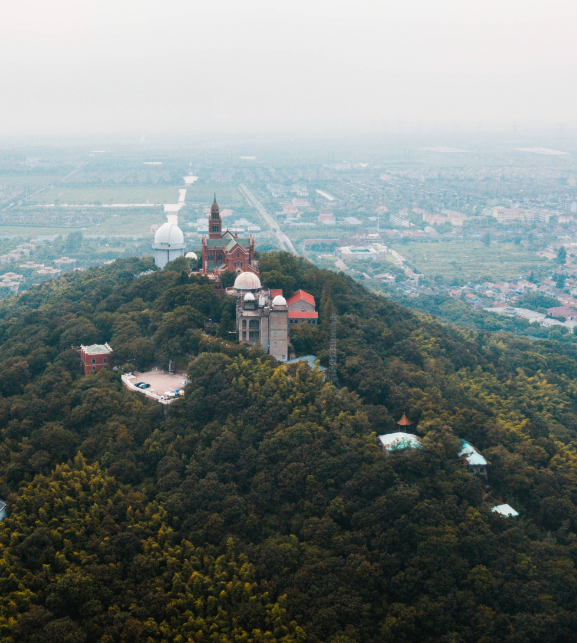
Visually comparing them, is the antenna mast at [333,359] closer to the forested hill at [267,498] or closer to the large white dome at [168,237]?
the forested hill at [267,498]

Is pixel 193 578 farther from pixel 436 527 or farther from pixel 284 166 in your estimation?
pixel 284 166

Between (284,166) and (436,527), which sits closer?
(436,527)

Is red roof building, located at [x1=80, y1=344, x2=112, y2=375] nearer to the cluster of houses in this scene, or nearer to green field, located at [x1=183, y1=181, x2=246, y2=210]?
the cluster of houses

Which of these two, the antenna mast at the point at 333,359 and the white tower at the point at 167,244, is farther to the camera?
the white tower at the point at 167,244

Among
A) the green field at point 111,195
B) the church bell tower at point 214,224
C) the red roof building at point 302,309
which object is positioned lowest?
the green field at point 111,195

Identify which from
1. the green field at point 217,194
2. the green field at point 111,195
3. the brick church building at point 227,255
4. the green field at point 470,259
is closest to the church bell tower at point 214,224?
the brick church building at point 227,255

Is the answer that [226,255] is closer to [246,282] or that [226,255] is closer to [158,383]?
[246,282]

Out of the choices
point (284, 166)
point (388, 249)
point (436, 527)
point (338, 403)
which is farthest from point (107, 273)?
point (284, 166)

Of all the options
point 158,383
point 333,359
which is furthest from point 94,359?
point 333,359
